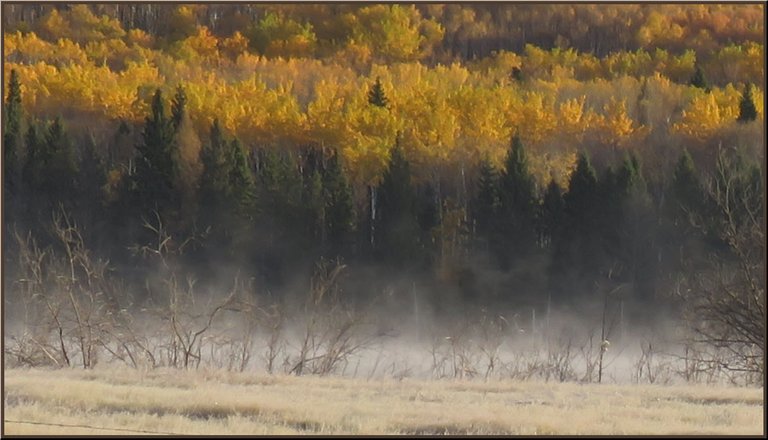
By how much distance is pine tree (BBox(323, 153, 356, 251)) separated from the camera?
27.9 feet

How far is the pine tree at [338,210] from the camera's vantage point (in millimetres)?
8492

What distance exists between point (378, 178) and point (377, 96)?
1.89ft

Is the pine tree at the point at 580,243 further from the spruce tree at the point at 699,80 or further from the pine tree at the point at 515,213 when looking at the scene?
the spruce tree at the point at 699,80

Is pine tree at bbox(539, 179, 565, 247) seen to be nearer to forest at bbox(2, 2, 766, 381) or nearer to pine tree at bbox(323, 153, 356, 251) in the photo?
forest at bbox(2, 2, 766, 381)

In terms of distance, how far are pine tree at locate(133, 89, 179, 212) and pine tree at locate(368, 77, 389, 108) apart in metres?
1.39

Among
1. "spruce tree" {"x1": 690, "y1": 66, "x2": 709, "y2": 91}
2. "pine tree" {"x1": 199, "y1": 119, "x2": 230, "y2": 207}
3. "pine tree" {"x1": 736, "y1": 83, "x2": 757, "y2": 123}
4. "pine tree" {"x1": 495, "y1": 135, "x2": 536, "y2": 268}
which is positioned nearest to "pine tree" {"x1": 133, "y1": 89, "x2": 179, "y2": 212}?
"pine tree" {"x1": 199, "y1": 119, "x2": 230, "y2": 207}

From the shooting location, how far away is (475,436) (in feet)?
22.7

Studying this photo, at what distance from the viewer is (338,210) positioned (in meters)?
8.48

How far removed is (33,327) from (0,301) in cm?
95

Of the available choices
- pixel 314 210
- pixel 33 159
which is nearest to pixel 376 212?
pixel 314 210

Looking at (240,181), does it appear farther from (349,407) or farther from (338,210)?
(349,407)

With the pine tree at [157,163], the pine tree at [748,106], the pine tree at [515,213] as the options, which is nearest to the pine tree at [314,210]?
the pine tree at [157,163]

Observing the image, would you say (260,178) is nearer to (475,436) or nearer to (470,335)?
(470,335)

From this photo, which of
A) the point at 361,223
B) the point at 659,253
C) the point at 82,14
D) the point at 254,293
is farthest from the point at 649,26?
the point at 82,14
